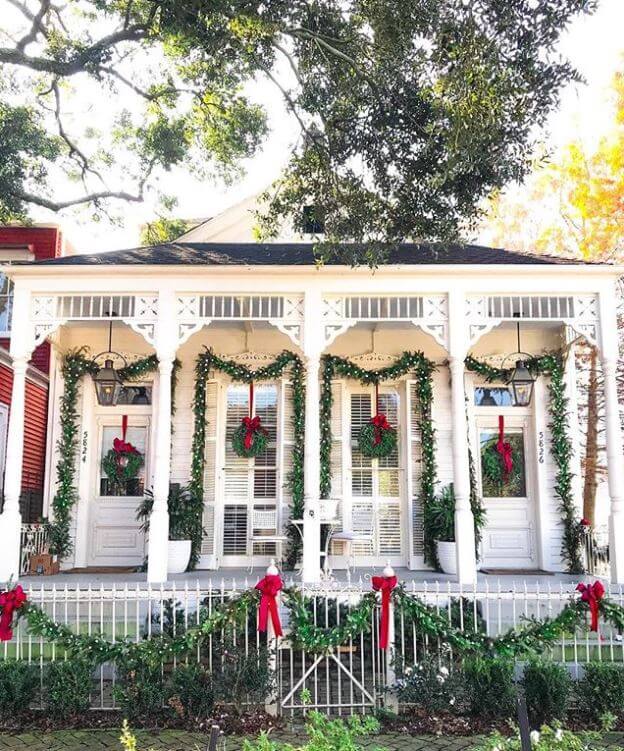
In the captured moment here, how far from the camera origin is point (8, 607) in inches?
225

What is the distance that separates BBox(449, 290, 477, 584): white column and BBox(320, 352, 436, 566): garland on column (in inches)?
74.0

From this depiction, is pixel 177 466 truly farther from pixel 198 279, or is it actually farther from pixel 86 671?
pixel 86 671

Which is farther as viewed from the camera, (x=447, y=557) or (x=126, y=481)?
(x=126, y=481)

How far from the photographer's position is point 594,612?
581 cm

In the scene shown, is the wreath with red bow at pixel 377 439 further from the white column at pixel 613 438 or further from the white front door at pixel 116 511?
the white front door at pixel 116 511

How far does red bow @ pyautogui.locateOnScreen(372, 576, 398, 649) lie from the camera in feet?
19.1

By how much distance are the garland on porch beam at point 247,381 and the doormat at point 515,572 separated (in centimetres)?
283

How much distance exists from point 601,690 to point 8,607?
4.95 m

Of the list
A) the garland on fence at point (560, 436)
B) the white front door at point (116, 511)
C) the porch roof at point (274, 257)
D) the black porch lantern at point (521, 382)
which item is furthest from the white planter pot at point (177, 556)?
the black porch lantern at point (521, 382)

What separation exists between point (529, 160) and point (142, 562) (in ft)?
25.2

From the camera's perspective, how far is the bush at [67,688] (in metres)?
5.46

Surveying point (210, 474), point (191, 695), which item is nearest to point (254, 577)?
point (210, 474)

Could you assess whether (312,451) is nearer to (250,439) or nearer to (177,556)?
(250,439)

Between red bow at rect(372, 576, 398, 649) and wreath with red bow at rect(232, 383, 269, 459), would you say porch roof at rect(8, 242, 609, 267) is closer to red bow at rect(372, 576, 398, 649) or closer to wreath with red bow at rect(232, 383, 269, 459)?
wreath with red bow at rect(232, 383, 269, 459)
